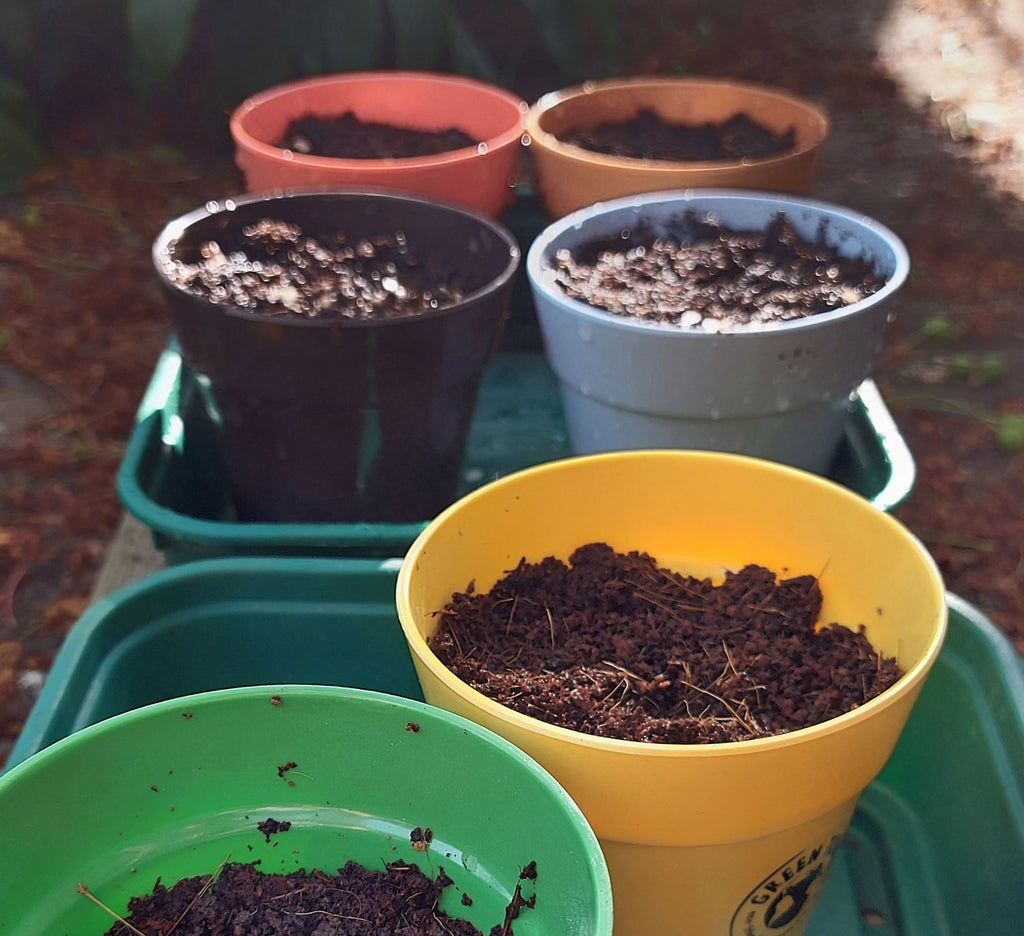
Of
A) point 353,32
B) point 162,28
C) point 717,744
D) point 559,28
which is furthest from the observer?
point 559,28

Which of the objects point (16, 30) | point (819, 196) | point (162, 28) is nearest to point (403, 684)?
point (162, 28)

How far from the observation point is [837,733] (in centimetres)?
69

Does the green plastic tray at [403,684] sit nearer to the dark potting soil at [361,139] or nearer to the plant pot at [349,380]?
the plant pot at [349,380]

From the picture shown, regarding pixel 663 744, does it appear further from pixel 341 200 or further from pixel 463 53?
pixel 463 53

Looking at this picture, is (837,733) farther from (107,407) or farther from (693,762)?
(107,407)

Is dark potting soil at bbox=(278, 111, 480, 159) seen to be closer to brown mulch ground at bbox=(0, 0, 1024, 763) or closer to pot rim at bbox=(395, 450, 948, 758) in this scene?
brown mulch ground at bbox=(0, 0, 1024, 763)

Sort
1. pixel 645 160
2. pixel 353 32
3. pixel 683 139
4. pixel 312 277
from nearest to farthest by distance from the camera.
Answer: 1. pixel 312 277
2. pixel 645 160
3. pixel 683 139
4. pixel 353 32

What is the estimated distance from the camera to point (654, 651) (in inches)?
34.6

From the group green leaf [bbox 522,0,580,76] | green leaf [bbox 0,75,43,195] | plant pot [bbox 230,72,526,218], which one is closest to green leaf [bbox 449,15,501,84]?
green leaf [bbox 522,0,580,76]

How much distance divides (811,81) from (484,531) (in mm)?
3147

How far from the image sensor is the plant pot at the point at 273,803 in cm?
69

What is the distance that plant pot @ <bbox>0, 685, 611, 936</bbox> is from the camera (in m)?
0.69

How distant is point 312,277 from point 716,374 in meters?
0.51

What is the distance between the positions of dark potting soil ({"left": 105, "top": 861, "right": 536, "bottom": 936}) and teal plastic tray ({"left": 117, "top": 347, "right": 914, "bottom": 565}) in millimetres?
410
